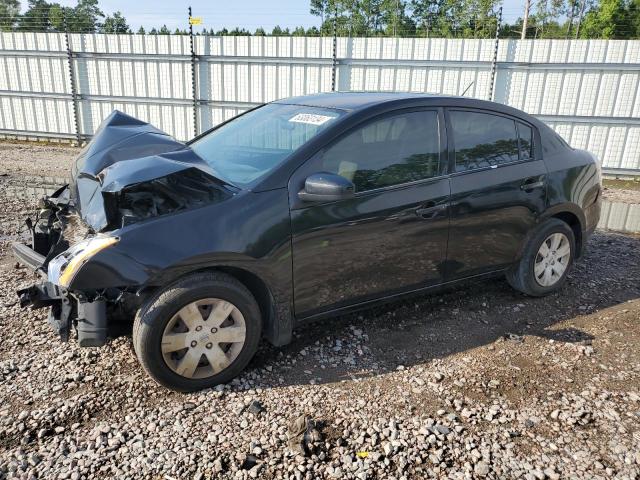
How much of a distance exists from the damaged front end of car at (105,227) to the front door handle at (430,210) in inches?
53.8

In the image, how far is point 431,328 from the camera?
3.99m

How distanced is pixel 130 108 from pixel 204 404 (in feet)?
39.7

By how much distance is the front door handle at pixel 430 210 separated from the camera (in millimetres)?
3586

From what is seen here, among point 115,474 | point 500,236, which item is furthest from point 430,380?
point 115,474

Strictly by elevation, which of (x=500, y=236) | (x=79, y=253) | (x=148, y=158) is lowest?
(x=500, y=236)

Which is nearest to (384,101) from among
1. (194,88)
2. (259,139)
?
(259,139)

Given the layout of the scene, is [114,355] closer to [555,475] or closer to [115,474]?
[115,474]

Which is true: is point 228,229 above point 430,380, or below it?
above

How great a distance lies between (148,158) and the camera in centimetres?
313

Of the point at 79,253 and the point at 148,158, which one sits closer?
the point at 79,253

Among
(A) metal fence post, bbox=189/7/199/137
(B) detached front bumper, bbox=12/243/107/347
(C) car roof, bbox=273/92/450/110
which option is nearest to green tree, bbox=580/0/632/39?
(A) metal fence post, bbox=189/7/199/137

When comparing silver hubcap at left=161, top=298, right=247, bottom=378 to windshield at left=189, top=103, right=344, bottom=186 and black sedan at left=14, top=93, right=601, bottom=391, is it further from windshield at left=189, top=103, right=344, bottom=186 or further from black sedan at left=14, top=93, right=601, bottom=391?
windshield at left=189, top=103, right=344, bottom=186

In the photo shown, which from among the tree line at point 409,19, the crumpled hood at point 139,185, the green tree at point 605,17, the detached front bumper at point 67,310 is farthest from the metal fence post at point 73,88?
A: the green tree at point 605,17

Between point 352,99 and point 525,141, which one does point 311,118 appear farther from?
point 525,141
